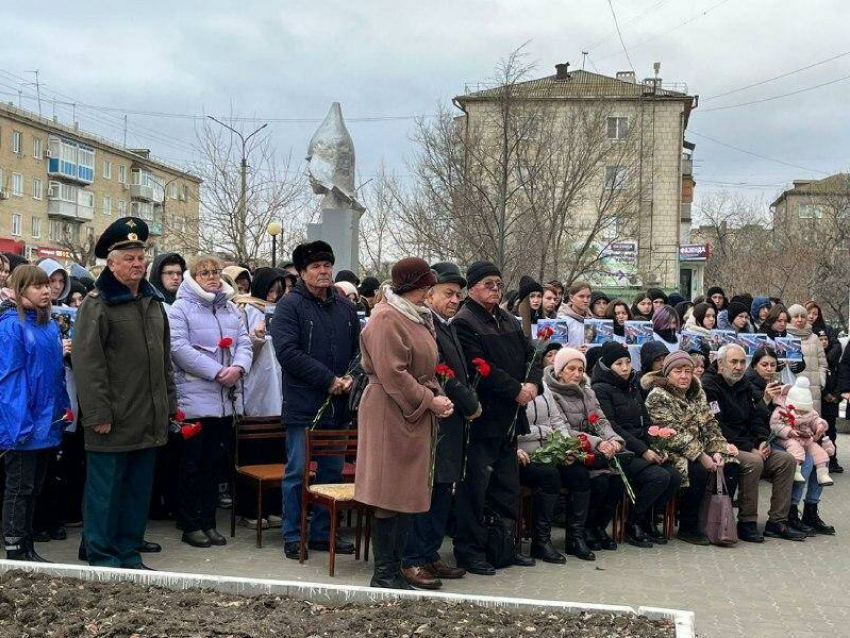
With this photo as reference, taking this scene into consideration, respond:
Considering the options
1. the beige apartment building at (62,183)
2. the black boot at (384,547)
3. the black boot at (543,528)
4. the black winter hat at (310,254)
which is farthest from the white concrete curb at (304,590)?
the beige apartment building at (62,183)

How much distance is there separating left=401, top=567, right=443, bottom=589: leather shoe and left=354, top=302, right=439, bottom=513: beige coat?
0.57m

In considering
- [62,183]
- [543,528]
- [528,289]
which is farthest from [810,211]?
[543,528]

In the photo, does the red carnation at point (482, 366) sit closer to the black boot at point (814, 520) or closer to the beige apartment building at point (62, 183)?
the black boot at point (814, 520)

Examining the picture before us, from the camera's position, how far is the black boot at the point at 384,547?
21.6 feet

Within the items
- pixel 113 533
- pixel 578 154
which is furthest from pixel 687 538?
pixel 578 154

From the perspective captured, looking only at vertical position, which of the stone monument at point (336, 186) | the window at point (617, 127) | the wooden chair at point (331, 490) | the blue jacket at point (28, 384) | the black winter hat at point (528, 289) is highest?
the window at point (617, 127)

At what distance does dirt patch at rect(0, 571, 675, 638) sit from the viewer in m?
5.05

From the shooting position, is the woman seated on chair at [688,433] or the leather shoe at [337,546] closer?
the leather shoe at [337,546]

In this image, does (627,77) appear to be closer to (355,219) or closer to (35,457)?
(355,219)

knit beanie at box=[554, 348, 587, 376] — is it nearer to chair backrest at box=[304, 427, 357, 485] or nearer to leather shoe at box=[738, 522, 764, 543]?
chair backrest at box=[304, 427, 357, 485]

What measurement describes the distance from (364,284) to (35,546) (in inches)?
229

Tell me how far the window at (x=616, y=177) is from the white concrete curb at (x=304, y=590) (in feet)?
81.3

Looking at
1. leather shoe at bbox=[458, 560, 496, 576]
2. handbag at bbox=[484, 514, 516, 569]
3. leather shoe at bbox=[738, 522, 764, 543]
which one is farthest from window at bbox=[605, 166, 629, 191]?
leather shoe at bbox=[458, 560, 496, 576]

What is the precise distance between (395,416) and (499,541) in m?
1.62
